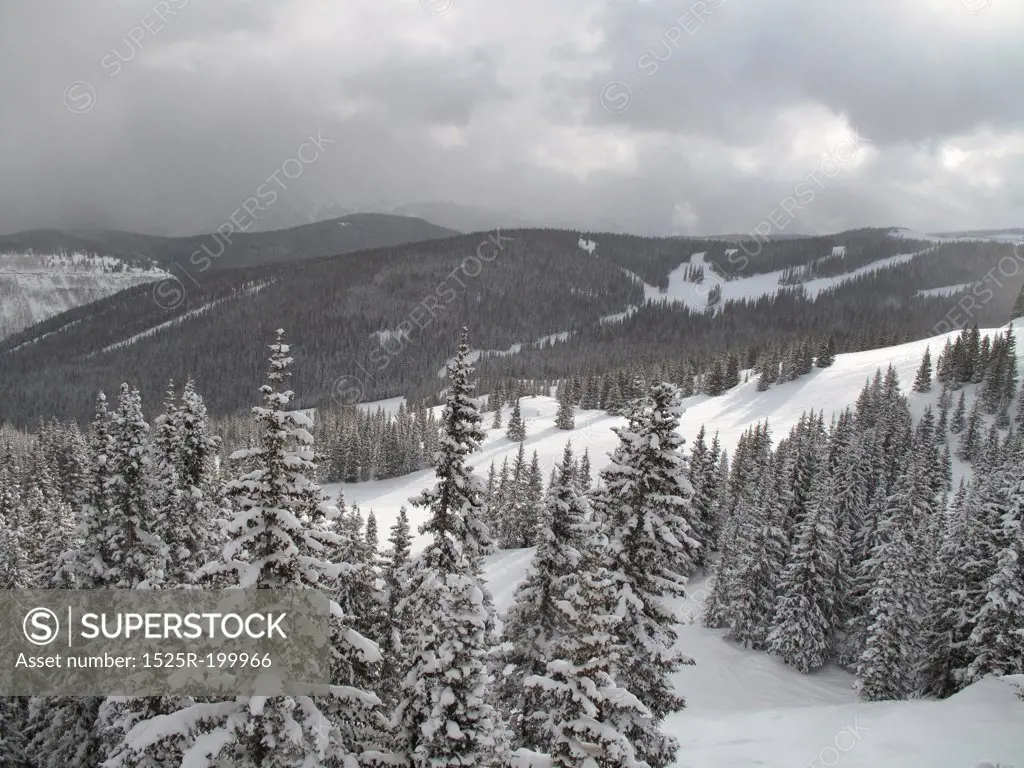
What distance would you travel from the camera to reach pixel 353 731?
11414 mm

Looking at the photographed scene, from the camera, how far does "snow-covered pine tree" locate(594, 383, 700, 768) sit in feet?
45.4

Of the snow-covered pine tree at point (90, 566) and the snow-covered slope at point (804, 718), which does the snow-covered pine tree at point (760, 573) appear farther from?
the snow-covered pine tree at point (90, 566)

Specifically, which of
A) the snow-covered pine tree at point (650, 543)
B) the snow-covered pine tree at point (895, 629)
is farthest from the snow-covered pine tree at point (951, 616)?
the snow-covered pine tree at point (650, 543)

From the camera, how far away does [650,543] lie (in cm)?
1423

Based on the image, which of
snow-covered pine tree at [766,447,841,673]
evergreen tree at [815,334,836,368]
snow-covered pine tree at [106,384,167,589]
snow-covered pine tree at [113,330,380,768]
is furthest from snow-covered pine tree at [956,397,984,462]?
snow-covered pine tree at [106,384,167,589]

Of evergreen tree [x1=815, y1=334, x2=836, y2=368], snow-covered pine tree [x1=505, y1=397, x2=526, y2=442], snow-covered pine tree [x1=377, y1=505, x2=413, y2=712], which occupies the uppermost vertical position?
evergreen tree [x1=815, y1=334, x2=836, y2=368]

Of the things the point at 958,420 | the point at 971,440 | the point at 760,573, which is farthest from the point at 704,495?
the point at 958,420

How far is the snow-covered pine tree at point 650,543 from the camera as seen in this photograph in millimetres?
13836

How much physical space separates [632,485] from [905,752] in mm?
16168

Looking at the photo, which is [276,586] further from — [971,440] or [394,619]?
[971,440]

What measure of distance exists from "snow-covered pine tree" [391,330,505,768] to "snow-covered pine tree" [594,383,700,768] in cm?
362

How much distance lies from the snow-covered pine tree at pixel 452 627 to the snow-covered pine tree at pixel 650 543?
142 inches

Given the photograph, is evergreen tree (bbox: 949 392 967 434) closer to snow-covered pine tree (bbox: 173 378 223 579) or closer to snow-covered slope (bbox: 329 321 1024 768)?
snow-covered slope (bbox: 329 321 1024 768)

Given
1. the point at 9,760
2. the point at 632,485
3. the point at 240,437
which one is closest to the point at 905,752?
the point at 632,485
